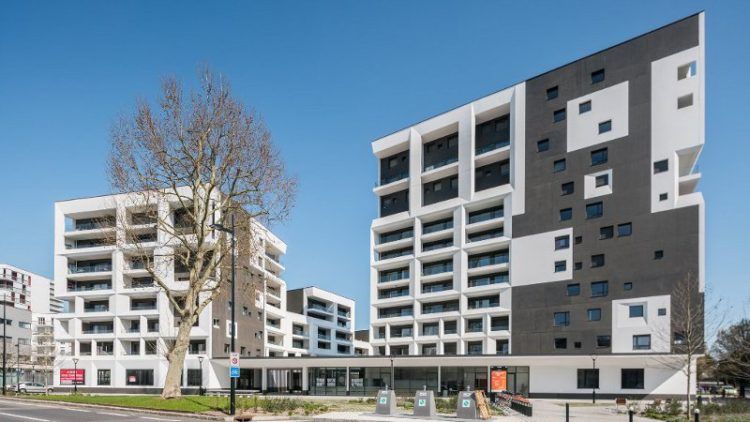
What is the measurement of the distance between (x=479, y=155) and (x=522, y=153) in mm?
5697

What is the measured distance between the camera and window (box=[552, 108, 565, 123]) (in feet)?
195

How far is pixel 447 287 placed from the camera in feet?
224

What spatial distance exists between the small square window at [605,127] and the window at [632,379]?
2249 cm

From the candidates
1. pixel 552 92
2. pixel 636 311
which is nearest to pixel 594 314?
pixel 636 311

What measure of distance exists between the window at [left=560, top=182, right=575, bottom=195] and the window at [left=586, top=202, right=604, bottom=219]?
8.11 ft

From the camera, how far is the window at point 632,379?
49438mm

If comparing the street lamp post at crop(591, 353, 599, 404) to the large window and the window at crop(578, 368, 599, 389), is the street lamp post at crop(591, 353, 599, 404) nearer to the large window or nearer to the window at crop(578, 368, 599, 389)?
the window at crop(578, 368, 599, 389)

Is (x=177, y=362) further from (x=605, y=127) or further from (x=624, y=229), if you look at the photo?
(x=605, y=127)

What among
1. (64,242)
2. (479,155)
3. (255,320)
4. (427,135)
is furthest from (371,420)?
(64,242)

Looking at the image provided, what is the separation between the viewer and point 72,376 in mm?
62125

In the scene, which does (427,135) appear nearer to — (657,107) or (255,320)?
(657,107)

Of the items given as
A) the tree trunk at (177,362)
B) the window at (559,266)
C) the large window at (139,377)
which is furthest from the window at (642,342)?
the large window at (139,377)

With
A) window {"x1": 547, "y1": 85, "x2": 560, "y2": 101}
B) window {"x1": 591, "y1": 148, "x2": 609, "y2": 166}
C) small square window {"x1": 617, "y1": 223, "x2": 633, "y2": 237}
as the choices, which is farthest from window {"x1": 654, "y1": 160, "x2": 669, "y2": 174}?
window {"x1": 547, "y1": 85, "x2": 560, "y2": 101}

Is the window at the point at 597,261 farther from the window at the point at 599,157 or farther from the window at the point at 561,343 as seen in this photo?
the window at the point at 599,157
